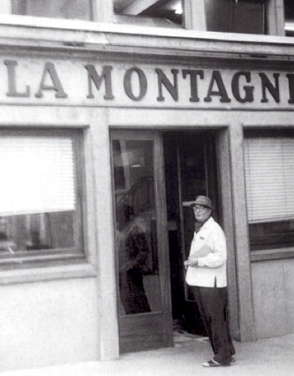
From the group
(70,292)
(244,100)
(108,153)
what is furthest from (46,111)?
(244,100)

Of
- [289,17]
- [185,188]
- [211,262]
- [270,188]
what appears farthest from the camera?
[289,17]

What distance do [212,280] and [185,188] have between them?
2.52 metres

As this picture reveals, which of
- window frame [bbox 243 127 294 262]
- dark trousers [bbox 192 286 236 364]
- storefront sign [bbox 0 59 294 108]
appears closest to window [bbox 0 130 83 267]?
storefront sign [bbox 0 59 294 108]

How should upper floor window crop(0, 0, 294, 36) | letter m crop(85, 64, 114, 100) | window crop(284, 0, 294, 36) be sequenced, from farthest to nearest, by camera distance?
window crop(284, 0, 294, 36) → upper floor window crop(0, 0, 294, 36) → letter m crop(85, 64, 114, 100)

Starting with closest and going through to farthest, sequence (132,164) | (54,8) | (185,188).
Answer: (54,8), (132,164), (185,188)

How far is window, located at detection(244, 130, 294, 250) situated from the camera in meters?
9.33

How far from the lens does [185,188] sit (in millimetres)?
9797

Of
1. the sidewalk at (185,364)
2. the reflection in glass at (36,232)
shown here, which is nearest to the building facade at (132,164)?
the reflection in glass at (36,232)

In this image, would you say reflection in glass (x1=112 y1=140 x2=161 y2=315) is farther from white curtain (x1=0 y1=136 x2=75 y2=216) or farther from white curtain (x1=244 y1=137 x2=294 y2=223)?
white curtain (x1=244 y1=137 x2=294 y2=223)

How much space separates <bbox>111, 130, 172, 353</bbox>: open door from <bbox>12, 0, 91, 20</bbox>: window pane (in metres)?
1.62

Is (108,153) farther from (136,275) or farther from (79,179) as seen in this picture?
(136,275)

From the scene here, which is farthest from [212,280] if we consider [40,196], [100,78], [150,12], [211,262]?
[150,12]

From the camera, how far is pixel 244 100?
9.07m

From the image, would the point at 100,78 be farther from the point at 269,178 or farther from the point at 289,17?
the point at 289,17
